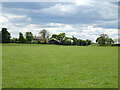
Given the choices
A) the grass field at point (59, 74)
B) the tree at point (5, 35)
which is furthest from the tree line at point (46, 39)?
the grass field at point (59, 74)

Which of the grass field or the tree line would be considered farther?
the tree line

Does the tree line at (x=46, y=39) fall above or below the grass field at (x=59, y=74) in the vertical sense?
above

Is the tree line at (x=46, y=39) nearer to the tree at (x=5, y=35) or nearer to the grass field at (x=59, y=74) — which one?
the tree at (x=5, y=35)

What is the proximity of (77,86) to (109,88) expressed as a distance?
4.00 ft

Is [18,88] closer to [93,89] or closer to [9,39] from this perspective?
[93,89]

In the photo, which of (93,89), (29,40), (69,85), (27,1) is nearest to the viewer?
(93,89)

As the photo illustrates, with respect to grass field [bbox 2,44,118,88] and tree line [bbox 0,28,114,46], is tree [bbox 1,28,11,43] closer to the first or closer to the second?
tree line [bbox 0,28,114,46]

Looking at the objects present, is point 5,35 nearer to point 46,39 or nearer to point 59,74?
point 46,39

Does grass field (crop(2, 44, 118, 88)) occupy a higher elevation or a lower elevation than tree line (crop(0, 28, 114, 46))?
lower

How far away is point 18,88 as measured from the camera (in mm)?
5871

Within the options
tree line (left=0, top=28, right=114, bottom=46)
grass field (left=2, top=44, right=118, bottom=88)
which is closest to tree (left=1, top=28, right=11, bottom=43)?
tree line (left=0, top=28, right=114, bottom=46)

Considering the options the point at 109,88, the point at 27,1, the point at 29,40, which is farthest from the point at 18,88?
the point at 29,40

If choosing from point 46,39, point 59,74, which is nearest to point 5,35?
point 46,39

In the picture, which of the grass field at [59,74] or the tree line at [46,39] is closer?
the grass field at [59,74]
